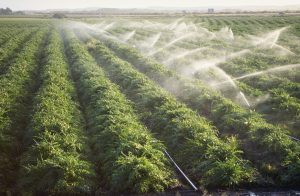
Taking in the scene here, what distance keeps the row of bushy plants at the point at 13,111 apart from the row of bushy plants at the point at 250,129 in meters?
7.03

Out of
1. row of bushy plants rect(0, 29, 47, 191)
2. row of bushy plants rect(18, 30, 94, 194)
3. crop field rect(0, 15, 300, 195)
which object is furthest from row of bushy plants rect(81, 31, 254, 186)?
row of bushy plants rect(0, 29, 47, 191)

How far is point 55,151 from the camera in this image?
9930 millimetres

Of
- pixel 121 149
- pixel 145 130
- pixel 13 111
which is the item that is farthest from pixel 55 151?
pixel 13 111

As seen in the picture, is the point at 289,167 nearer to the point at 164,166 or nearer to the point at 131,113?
the point at 164,166

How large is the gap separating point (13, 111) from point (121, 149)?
6.25 m

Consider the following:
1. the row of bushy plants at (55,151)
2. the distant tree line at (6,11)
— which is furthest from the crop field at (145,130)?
the distant tree line at (6,11)

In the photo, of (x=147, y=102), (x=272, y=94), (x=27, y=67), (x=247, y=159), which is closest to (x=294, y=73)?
(x=272, y=94)

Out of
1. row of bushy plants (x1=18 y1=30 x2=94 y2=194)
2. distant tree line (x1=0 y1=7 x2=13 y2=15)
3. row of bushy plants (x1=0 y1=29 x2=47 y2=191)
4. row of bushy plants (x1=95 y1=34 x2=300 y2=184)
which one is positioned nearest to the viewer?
row of bushy plants (x1=18 y1=30 x2=94 y2=194)

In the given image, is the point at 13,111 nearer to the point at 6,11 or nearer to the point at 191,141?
the point at 191,141

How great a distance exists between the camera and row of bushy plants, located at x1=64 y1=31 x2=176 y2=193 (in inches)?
354

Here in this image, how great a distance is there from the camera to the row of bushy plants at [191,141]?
364 inches

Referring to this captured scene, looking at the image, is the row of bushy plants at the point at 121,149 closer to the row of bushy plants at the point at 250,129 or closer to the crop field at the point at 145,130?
the crop field at the point at 145,130

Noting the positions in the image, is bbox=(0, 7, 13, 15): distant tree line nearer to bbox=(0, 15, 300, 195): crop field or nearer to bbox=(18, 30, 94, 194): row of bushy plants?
bbox=(0, 15, 300, 195): crop field

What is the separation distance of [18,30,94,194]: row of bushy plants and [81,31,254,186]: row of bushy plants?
280 centimetres
